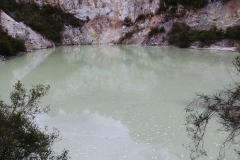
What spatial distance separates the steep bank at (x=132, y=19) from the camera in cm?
3196

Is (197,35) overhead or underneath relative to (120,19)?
underneath

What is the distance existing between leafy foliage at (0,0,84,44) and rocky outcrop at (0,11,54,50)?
130 cm

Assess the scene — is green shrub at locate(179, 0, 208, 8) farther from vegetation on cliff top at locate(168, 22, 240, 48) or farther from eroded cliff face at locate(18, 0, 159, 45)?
eroded cliff face at locate(18, 0, 159, 45)

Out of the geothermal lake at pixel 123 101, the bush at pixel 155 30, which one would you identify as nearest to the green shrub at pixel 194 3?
the bush at pixel 155 30

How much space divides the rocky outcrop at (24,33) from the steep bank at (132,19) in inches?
202

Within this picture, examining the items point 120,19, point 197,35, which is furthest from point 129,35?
point 197,35

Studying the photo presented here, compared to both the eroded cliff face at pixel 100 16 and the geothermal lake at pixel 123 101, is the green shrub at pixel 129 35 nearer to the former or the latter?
the eroded cliff face at pixel 100 16

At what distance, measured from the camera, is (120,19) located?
4012 cm

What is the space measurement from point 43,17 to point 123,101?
2997cm

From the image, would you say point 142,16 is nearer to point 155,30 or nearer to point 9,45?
point 155,30

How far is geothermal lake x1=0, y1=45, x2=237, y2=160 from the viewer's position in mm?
7348

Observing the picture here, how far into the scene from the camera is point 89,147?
7.42 m

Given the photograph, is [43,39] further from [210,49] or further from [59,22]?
[210,49]

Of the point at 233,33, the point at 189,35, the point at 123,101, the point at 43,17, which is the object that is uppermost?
the point at 43,17
